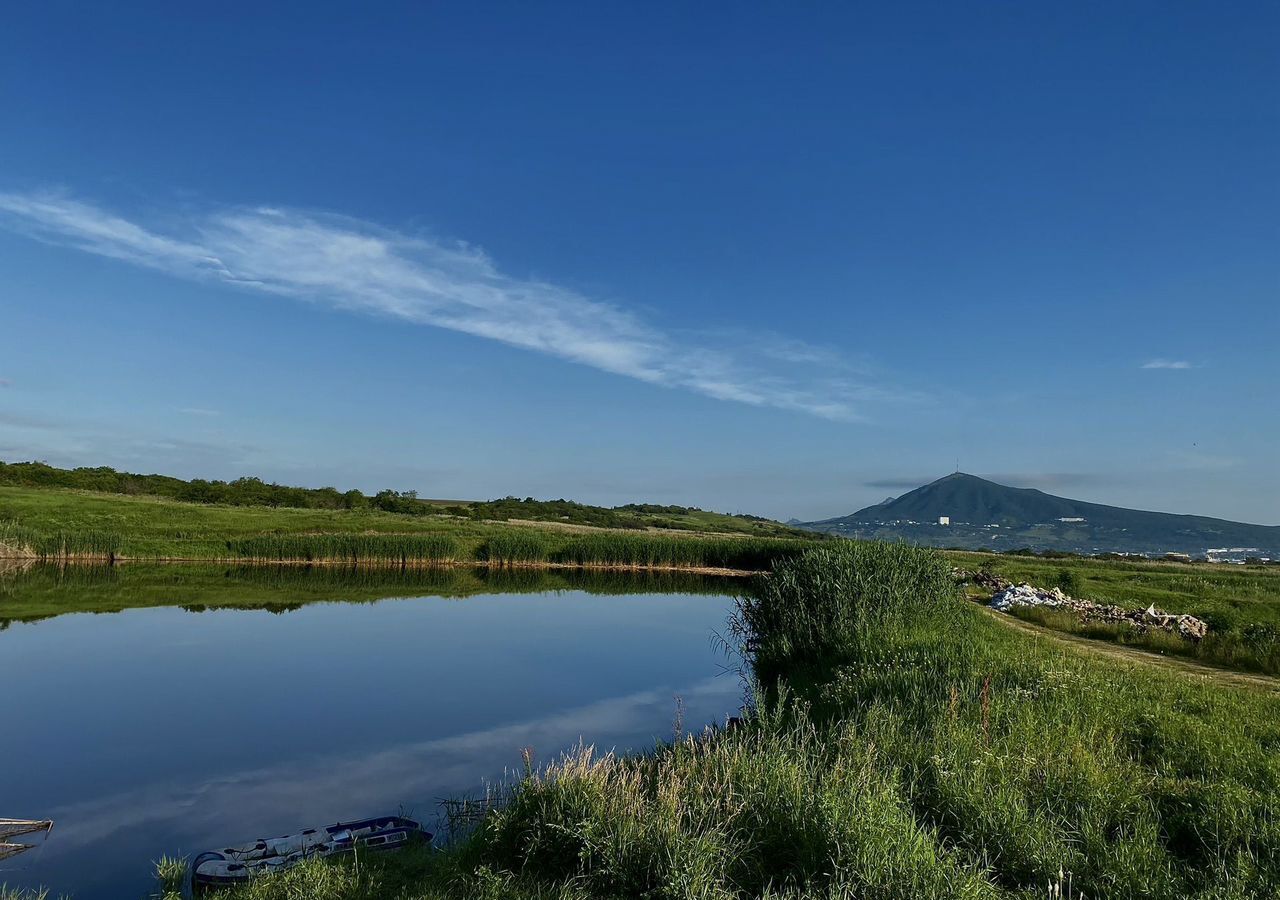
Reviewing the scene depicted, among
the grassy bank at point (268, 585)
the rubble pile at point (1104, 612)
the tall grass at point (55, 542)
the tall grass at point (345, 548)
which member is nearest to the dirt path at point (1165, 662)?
the rubble pile at point (1104, 612)

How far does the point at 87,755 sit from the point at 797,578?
14749 millimetres

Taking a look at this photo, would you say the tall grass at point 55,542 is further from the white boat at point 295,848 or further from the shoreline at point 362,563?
the white boat at point 295,848

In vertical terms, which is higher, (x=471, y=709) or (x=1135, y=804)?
(x=1135, y=804)

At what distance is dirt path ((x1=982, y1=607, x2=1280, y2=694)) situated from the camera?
518 inches

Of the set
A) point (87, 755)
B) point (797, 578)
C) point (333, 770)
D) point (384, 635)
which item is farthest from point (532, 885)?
point (384, 635)

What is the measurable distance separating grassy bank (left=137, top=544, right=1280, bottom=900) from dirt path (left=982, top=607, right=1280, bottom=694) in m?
3.84

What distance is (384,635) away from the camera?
84.2ft

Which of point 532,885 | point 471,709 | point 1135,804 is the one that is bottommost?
point 471,709

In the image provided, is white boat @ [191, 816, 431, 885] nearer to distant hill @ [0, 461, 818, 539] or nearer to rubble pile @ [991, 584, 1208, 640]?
rubble pile @ [991, 584, 1208, 640]

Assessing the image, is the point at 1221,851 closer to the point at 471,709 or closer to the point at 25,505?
the point at 471,709

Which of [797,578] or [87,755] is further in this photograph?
[797,578]

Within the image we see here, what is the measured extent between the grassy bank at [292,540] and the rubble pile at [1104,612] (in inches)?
930

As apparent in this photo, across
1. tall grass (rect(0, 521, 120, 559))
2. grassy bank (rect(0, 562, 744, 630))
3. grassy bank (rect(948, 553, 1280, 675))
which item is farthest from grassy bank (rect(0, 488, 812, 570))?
grassy bank (rect(948, 553, 1280, 675))

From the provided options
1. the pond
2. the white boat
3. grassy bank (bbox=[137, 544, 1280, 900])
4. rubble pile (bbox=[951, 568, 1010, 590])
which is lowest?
the pond
